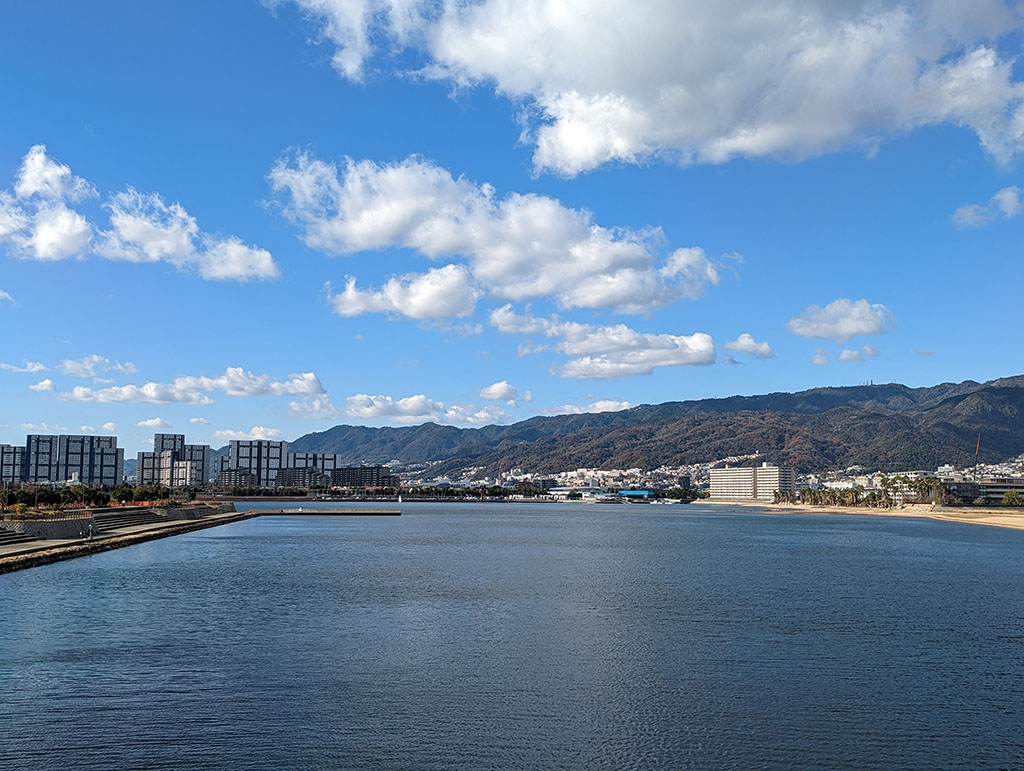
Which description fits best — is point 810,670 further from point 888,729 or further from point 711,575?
point 711,575

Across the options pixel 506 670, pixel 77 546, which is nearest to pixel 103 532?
pixel 77 546

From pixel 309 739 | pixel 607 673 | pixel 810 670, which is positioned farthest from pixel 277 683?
pixel 810 670

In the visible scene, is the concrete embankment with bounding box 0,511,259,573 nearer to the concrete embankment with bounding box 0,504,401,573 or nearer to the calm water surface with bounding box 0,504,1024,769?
the concrete embankment with bounding box 0,504,401,573

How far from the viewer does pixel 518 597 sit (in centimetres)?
4378

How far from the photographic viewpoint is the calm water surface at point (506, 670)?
1919 centimetres

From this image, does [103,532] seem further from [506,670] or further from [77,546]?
[506,670]

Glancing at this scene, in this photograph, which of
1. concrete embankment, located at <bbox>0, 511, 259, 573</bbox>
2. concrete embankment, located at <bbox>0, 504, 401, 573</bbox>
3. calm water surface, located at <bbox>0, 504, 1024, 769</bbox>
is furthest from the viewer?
concrete embankment, located at <bbox>0, 504, 401, 573</bbox>

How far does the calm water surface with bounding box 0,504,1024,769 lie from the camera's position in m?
19.2

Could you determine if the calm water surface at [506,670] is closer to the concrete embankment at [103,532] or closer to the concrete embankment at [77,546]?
the concrete embankment at [77,546]

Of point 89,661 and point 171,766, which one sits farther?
point 89,661

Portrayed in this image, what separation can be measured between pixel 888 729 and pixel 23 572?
48883mm

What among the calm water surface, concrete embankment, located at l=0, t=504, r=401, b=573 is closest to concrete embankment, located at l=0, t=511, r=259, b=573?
concrete embankment, located at l=0, t=504, r=401, b=573

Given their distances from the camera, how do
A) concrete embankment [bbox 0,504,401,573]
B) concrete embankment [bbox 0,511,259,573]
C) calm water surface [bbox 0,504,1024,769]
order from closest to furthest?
calm water surface [bbox 0,504,1024,769] → concrete embankment [bbox 0,511,259,573] → concrete embankment [bbox 0,504,401,573]

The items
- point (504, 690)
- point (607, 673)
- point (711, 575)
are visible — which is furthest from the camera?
point (711, 575)
